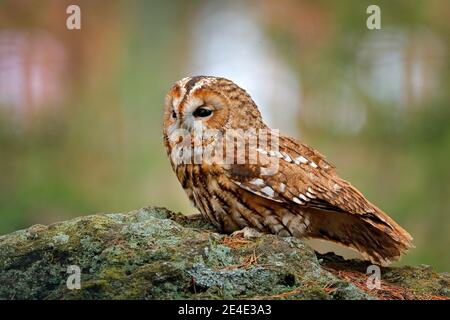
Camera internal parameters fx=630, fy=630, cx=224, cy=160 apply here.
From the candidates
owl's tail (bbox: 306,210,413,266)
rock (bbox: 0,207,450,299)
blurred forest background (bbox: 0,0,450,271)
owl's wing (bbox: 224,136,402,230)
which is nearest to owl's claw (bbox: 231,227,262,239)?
rock (bbox: 0,207,450,299)

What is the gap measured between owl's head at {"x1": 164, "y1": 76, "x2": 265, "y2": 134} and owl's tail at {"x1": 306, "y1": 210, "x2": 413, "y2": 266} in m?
0.58

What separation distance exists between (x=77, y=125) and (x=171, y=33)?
169 centimetres

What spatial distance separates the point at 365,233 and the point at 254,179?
63 centimetres

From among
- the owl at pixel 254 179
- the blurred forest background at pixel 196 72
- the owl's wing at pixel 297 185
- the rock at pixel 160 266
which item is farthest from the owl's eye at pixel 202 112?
the blurred forest background at pixel 196 72

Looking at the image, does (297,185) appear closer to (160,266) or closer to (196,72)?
(160,266)

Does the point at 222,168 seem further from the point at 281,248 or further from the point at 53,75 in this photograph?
the point at 53,75

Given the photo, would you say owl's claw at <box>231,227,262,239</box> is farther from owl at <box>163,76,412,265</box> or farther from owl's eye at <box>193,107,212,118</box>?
owl's eye at <box>193,107,212,118</box>

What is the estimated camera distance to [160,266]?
222 cm

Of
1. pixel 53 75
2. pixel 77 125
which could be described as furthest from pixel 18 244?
pixel 53 75

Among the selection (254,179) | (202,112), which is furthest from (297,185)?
(202,112)

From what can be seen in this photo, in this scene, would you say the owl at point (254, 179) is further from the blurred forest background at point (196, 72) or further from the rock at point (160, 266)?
the blurred forest background at point (196, 72)

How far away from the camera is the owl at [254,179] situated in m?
2.79

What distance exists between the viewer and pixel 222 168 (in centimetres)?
281

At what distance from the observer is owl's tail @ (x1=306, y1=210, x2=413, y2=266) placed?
9.36 ft
